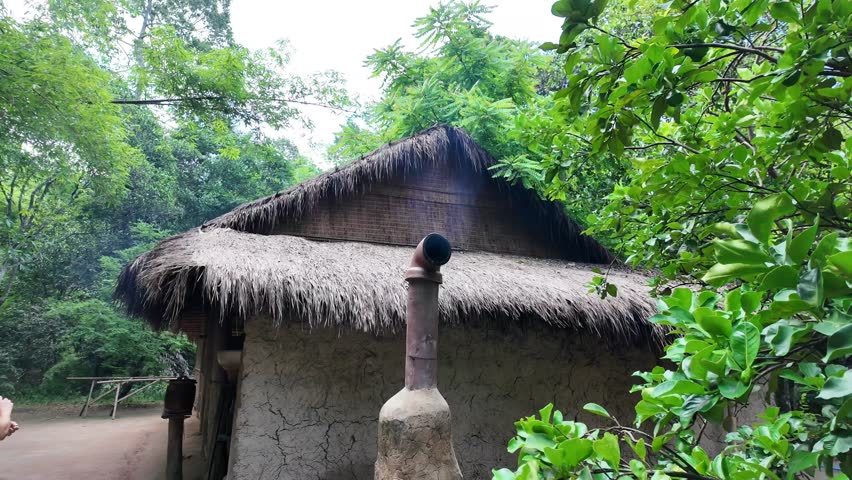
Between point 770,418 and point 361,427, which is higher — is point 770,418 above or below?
above

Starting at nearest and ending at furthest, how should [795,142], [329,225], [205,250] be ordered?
[795,142], [205,250], [329,225]

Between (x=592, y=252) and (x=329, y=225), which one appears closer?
(x=329, y=225)

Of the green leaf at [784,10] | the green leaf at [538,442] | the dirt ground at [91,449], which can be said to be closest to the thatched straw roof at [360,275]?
the dirt ground at [91,449]

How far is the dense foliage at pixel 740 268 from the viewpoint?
0.82 metres

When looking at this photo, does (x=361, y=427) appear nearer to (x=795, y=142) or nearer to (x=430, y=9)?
(x=795, y=142)

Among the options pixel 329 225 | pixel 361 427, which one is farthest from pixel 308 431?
pixel 329 225

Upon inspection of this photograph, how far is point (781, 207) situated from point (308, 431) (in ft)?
12.2

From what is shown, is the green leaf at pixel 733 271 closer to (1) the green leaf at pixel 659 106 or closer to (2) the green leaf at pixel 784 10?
(1) the green leaf at pixel 659 106

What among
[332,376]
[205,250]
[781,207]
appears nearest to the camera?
[781,207]

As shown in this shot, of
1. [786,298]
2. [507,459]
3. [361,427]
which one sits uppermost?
[786,298]

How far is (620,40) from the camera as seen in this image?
153 centimetres

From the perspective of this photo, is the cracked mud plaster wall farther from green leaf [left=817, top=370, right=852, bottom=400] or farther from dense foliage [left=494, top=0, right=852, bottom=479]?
green leaf [left=817, top=370, right=852, bottom=400]

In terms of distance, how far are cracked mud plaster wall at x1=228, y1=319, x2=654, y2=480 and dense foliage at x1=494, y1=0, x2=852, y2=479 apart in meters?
2.71

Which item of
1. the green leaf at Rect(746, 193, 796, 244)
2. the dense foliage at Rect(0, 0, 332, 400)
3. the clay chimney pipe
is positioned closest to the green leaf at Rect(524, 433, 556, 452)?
the green leaf at Rect(746, 193, 796, 244)
